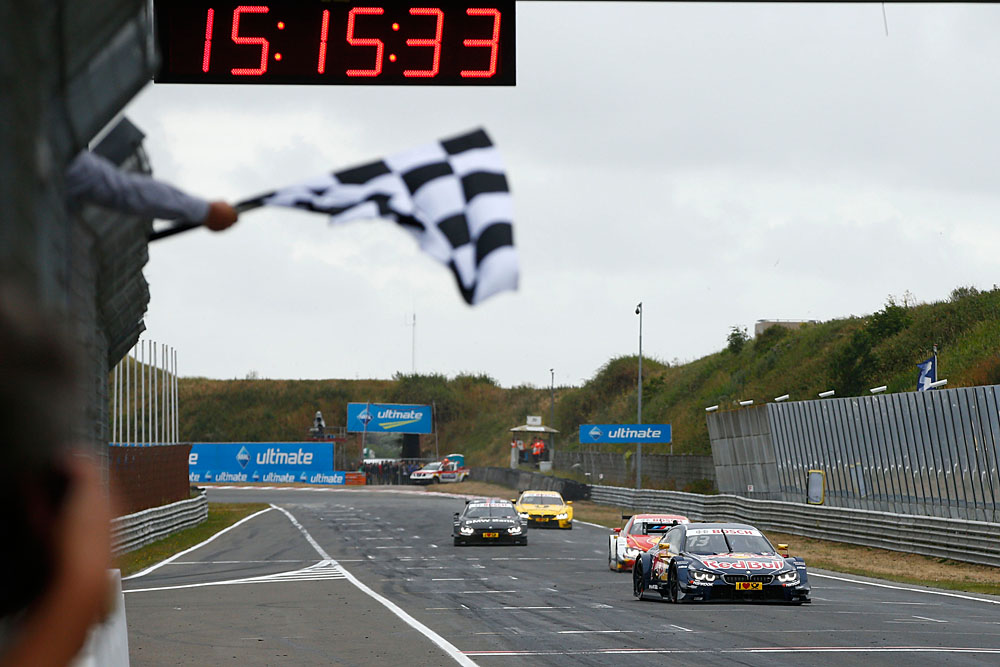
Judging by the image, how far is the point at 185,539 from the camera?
4025cm

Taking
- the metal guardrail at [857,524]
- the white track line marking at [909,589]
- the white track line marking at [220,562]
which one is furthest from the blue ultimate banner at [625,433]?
the white track line marking at [909,589]

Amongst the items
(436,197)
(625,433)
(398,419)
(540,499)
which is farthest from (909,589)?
(398,419)

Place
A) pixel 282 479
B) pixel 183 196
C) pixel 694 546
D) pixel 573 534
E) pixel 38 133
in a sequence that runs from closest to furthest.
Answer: pixel 38 133, pixel 183 196, pixel 694 546, pixel 573 534, pixel 282 479

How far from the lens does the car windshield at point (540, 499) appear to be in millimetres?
46656

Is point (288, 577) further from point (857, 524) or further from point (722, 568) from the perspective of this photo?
point (857, 524)

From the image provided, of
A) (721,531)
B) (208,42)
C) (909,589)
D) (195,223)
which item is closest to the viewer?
(195,223)

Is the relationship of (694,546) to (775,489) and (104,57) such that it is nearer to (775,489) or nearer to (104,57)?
(104,57)

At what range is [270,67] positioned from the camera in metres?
7.56

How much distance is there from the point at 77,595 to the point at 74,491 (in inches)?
5.0

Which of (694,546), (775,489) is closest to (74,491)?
(694,546)

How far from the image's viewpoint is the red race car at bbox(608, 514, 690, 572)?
90.0 ft

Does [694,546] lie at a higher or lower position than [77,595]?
lower

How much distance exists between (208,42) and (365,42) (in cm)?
93

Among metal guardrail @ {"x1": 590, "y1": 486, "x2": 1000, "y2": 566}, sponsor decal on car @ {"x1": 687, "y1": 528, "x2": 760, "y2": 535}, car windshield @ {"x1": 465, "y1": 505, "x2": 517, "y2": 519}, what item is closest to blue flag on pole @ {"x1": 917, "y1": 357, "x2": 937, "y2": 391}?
metal guardrail @ {"x1": 590, "y1": 486, "x2": 1000, "y2": 566}
